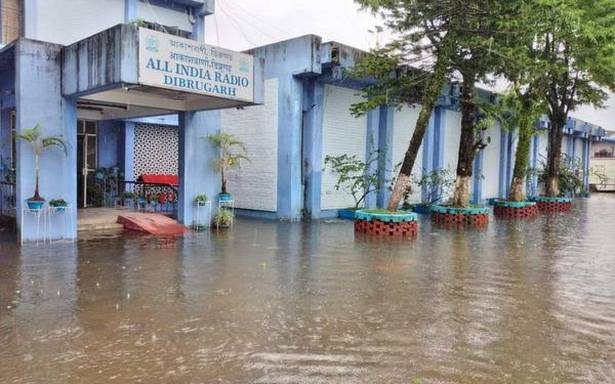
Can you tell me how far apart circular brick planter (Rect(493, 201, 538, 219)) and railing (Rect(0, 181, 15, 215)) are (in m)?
14.7

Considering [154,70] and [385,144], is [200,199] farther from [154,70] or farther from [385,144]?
[385,144]

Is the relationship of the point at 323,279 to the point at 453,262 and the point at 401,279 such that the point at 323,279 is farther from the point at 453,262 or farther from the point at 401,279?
the point at 453,262

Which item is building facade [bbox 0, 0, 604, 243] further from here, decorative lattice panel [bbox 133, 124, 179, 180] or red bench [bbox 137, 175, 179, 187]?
red bench [bbox 137, 175, 179, 187]

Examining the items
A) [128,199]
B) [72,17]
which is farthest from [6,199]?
[72,17]

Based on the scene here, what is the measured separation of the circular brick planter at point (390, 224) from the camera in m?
11.8

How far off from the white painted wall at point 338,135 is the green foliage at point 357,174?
18 centimetres

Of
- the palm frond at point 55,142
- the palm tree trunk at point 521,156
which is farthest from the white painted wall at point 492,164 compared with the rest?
the palm frond at point 55,142

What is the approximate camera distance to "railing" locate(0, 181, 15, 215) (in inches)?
503

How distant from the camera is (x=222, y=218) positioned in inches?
491

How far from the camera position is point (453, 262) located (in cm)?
866

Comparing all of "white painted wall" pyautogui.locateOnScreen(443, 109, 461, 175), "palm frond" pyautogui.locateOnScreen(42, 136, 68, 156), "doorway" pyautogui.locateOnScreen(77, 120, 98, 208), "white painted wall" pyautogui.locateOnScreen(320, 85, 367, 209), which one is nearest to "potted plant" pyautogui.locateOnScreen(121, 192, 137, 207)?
"doorway" pyautogui.locateOnScreen(77, 120, 98, 208)

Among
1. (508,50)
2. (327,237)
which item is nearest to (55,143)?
(327,237)

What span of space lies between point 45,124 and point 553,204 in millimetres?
17998

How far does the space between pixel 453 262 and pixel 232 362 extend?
5443 millimetres
